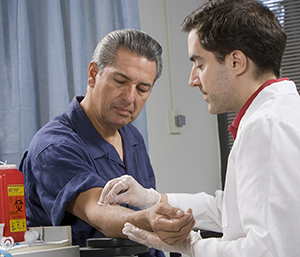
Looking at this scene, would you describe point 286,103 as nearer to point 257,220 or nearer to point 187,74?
point 257,220

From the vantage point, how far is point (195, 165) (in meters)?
3.29

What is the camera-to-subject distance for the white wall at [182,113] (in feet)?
9.47

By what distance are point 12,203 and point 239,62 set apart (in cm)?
84

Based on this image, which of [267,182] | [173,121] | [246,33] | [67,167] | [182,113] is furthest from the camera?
[182,113]

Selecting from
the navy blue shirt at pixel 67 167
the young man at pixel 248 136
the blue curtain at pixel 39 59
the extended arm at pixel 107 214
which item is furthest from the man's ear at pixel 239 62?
the blue curtain at pixel 39 59

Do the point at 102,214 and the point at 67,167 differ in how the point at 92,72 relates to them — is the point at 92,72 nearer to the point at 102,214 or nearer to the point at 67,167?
the point at 67,167

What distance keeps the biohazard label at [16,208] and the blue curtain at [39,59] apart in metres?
0.50

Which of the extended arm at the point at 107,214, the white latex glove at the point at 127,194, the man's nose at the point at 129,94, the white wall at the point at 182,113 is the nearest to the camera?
the extended arm at the point at 107,214

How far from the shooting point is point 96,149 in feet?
5.05

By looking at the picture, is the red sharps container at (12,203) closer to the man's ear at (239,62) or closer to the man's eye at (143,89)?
the man's eye at (143,89)

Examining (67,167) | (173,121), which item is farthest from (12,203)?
(173,121)

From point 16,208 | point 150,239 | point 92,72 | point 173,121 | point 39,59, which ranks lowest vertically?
point 150,239

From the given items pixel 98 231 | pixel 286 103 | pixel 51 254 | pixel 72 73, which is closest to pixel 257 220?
pixel 286 103

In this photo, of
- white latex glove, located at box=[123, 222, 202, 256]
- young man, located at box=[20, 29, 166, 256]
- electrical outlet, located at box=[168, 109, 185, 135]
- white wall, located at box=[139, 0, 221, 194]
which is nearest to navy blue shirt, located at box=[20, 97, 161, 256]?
young man, located at box=[20, 29, 166, 256]
